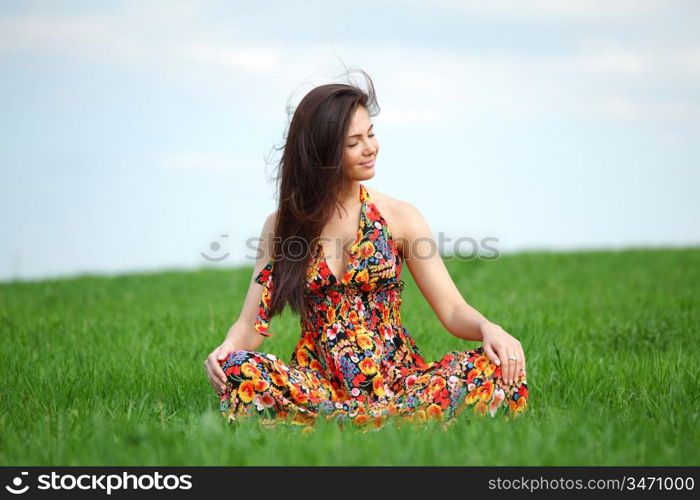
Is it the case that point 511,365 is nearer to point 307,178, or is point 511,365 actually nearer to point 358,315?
point 358,315

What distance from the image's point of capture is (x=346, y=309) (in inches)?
179

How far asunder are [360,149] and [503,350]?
4.11 ft

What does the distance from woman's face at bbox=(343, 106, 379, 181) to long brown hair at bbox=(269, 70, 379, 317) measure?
0.12 feet

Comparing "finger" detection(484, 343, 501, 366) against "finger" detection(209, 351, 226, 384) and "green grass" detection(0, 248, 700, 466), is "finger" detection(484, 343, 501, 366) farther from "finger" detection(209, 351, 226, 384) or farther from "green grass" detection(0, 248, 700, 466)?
"finger" detection(209, 351, 226, 384)

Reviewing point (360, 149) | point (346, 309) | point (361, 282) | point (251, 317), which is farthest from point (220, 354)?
point (360, 149)

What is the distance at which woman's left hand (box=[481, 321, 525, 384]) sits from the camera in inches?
164

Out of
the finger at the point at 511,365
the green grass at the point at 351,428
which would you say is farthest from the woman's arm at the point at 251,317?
Result: the finger at the point at 511,365

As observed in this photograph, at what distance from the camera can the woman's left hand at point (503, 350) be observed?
4.17 m

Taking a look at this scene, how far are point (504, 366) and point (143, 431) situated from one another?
1764 millimetres

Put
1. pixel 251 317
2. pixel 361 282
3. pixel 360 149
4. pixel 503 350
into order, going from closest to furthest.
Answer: pixel 503 350 → pixel 360 149 → pixel 361 282 → pixel 251 317

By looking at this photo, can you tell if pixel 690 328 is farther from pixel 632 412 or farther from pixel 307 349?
pixel 307 349
